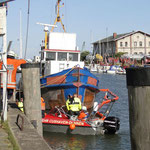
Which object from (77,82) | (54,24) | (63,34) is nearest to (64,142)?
(77,82)

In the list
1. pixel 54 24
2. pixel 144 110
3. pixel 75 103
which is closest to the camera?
pixel 144 110

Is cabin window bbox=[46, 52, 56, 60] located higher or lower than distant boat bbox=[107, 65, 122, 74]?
higher

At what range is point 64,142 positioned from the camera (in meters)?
14.7

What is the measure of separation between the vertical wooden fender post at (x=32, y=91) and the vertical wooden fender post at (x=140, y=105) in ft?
20.4

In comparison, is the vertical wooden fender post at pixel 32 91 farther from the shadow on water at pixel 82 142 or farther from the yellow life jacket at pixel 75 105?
the yellow life jacket at pixel 75 105

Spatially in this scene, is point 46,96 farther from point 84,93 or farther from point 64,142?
point 64,142

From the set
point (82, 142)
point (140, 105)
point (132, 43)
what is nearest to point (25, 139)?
point (140, 105)

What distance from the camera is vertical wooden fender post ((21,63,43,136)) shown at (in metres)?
10.7

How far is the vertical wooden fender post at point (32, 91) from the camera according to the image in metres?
10.7

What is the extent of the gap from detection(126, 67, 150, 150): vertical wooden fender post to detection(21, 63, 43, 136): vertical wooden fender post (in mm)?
6231

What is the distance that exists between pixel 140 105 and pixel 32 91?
6496 millimetres

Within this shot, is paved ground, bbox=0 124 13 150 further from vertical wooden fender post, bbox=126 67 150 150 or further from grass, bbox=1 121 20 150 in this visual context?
vertical wooden fender post, bbox=126 67 150 150

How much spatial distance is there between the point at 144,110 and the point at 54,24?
20.0 m

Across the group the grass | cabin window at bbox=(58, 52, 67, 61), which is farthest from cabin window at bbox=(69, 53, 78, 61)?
the grass
